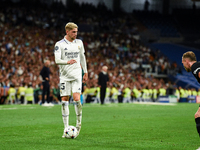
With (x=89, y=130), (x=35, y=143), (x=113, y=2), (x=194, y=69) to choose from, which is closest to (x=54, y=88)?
(x=89, y=130)

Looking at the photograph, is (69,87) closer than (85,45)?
Yes

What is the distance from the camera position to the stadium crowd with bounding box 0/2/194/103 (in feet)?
84.7

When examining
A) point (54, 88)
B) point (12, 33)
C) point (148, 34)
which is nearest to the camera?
point (54, 88)

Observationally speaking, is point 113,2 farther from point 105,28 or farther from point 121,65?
point 121,65

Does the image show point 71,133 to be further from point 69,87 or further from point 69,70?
point 69,70

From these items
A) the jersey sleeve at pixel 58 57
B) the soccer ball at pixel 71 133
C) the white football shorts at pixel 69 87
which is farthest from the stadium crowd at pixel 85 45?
the soccer ball at pixel 71 133

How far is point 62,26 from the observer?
37.0m

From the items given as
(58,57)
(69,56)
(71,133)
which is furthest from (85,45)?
(71,133)

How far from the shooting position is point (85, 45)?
35.2m

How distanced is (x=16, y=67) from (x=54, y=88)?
3.44 metres

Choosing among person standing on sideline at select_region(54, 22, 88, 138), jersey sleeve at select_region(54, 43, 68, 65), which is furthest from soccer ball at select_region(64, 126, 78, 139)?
jersey sleeve at select_region(54, 43, 68, 65)

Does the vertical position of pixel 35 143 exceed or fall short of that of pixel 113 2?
it falls short

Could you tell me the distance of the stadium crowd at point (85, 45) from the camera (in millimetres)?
25828

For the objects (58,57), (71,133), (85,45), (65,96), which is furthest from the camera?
(85,45)
